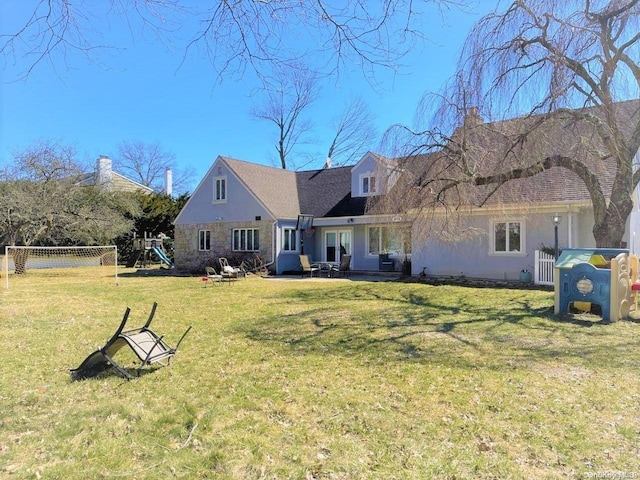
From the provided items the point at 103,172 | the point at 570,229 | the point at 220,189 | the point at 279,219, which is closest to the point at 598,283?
the point at 570,229

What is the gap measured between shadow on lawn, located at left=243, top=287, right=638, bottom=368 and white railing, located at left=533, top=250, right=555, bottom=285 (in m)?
3.29

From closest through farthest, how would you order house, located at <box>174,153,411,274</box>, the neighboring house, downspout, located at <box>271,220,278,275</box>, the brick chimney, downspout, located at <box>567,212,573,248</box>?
downspout, located at <box>567,212,573,248</box>
downspout, located at <box>271,220,278,275</box>
house, located at <box>174,153,411,274</box>
the neighboring house
the brick chimney

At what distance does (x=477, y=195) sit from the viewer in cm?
1311

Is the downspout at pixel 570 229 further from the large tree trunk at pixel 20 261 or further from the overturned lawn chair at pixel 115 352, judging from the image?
the large tree trunk at pixel 20 261

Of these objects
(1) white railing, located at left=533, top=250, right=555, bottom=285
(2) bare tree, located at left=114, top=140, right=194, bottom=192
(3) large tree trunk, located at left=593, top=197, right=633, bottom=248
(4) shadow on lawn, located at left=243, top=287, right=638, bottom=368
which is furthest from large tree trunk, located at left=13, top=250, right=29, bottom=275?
(2) bare tree, located at left=114, top=140, right=194, bottom=192

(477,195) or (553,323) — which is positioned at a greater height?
(477,195)

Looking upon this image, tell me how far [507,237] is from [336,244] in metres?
8.49

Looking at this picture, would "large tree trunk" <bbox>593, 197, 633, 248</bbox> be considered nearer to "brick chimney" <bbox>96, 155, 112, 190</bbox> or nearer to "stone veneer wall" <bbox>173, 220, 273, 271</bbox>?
"stone veneer wall" <bbox>173, 220, 273, 271</bbox>

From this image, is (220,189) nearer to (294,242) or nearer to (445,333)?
(294,242)

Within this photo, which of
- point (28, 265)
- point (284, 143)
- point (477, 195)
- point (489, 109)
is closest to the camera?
point (489, 109)

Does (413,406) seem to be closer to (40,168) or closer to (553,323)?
(553,323)

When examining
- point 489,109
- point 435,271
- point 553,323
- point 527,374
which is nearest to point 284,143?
point 435,271

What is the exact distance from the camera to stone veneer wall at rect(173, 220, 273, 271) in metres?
19.7

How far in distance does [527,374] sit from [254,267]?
49.7ft
